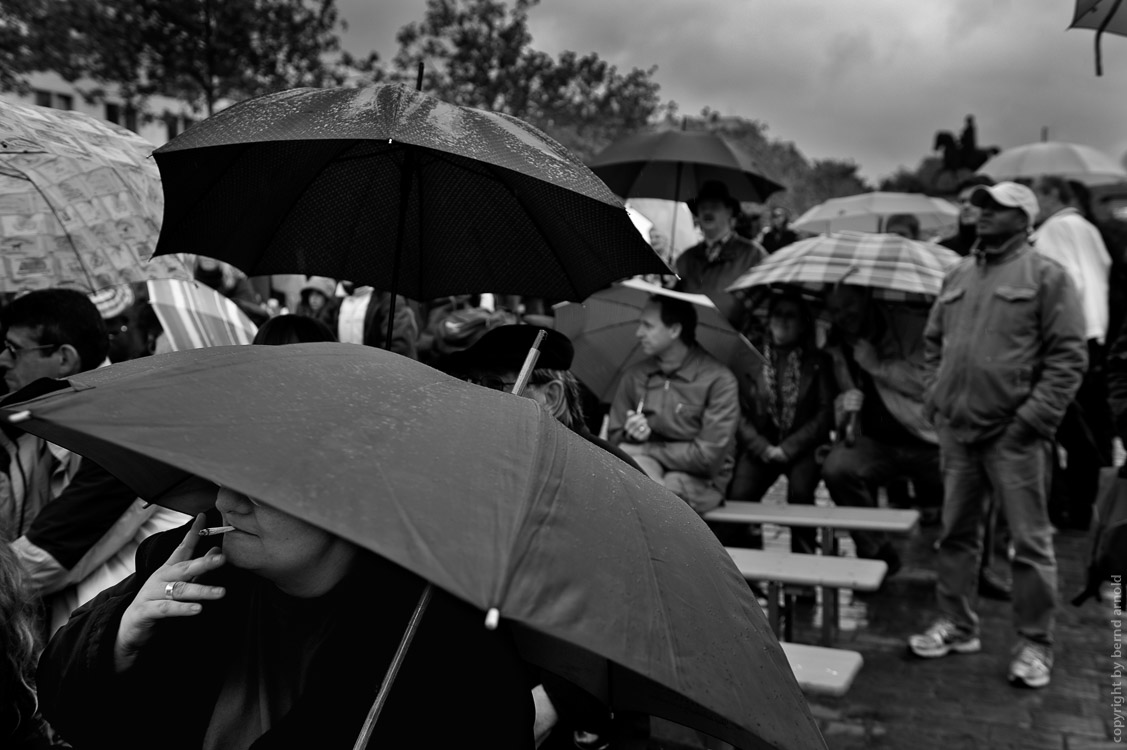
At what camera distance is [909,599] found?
709 centimetres

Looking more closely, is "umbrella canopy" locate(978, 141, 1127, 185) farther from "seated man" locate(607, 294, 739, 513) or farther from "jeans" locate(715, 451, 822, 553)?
"seated man" locate(607, 294, 739, 513)

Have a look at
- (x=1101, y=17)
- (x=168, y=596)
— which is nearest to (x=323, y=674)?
(x=168, y=596)

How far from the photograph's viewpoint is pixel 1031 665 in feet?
17.7

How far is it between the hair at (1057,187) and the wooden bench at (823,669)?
19.4 feet

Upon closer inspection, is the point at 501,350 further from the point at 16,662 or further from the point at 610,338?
the point at 610,338

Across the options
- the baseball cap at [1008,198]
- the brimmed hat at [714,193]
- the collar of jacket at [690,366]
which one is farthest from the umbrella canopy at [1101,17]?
the brimmed hat at [714,193]

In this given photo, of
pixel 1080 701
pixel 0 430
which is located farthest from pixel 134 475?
pixel 1080 701

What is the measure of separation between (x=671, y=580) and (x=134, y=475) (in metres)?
1.28

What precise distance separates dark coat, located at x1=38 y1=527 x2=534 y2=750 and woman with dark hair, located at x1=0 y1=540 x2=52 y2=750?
0.17m

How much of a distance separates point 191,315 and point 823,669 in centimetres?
329

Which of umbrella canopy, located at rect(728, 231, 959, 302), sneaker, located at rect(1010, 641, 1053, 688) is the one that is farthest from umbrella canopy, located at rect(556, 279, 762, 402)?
sneaker, located at rect(1010, 641, 1053, 688)

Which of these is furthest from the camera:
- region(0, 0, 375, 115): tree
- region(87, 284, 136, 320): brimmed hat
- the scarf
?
region(0, 0, 375, 115): tree

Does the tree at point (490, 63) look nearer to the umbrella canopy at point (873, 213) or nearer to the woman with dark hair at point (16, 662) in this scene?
the umbrella canopy at point (873, 213)

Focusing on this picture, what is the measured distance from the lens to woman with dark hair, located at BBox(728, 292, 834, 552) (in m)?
7.18
